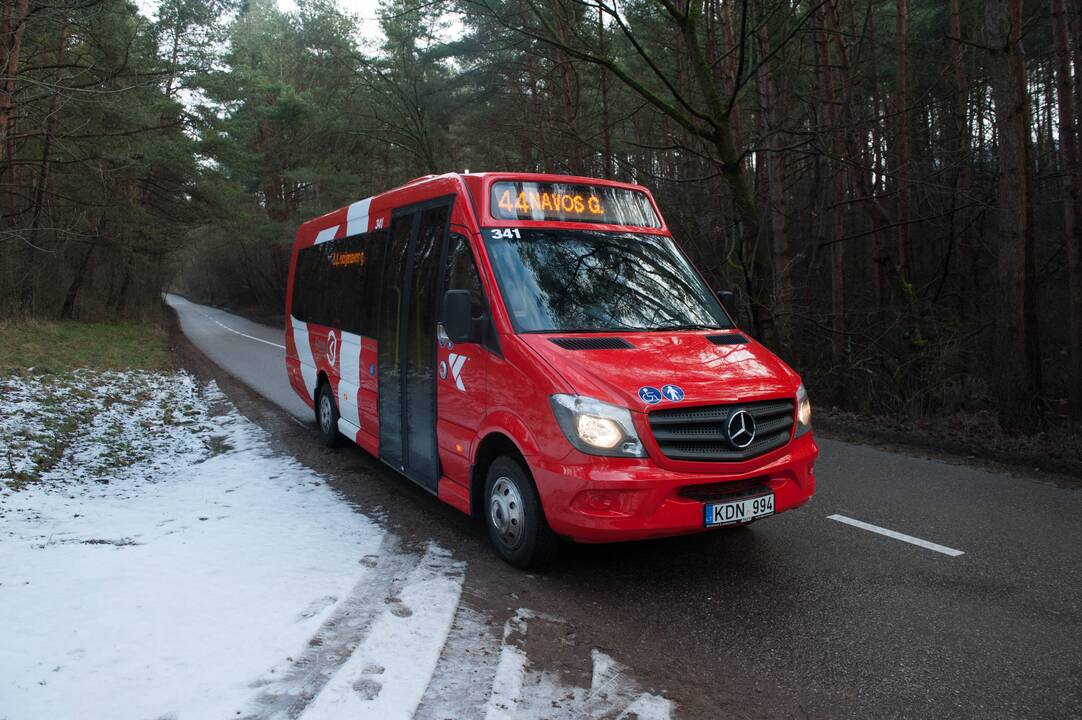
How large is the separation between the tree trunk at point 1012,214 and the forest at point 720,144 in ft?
0.09

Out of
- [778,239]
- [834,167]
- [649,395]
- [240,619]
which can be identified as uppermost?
[834,167]

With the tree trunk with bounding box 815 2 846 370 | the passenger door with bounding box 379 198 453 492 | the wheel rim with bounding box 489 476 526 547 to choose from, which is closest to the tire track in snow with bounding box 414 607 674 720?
the wheel rim with bounding box 489 476 526 547

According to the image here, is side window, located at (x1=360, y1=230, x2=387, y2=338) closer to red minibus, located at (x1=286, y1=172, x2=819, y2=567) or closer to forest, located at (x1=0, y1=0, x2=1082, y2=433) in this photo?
red minibus, located at (x1=286, y1=172, x2=819, y2=567)

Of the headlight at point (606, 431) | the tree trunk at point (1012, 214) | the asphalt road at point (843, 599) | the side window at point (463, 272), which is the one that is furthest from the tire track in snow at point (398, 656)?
the tree trunk at point (1012, 214)

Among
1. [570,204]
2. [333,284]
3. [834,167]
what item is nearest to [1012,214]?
[834,167]

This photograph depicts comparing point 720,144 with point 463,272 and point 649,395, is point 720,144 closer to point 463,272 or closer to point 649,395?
point 463,272

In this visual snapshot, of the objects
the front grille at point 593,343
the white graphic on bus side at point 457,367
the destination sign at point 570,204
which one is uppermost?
the destination sign at point 570,204

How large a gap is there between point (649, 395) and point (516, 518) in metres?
1.20

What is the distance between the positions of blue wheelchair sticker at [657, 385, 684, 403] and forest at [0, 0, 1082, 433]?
17.5 ft

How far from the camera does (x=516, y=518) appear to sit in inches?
183

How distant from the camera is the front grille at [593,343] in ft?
14.8

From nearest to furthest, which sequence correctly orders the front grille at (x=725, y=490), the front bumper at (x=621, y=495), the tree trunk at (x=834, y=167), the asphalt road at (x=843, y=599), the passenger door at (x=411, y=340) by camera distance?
1. the asphalt road at (x=843, y=599)
2. the front bumper at (x=621, y=495)
3. the front grille at (x=725, y=490)
4. the passenger door at (x=411, y=340)
5. the tree trunk at (x=834, y=167)

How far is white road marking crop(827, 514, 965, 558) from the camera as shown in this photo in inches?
194

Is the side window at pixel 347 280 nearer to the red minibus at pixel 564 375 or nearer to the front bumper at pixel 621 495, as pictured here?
the red minibus at pixel 564 375
